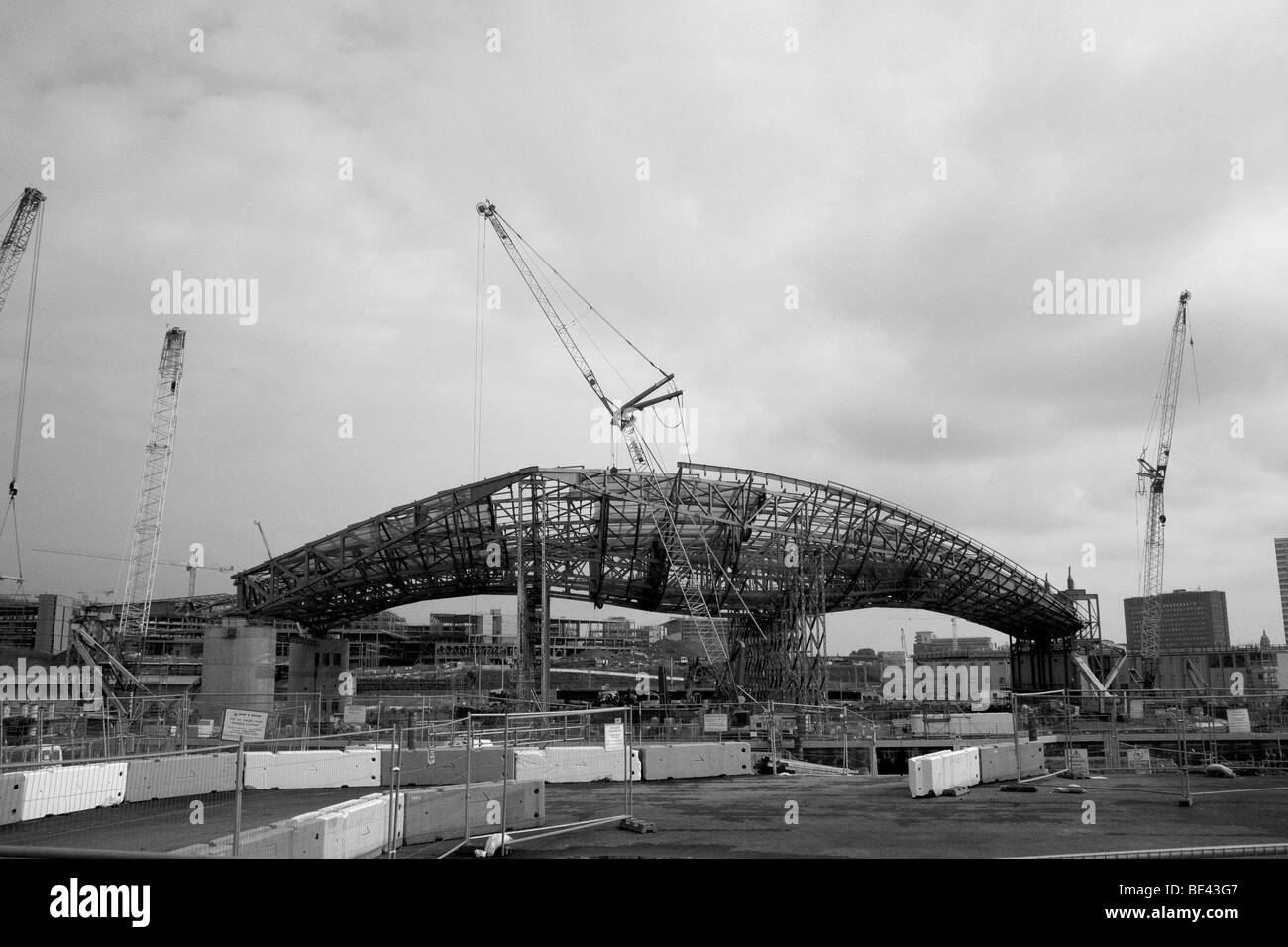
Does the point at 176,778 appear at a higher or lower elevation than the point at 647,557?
lower

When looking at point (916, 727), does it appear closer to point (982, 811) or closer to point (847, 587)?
point (847, 587)

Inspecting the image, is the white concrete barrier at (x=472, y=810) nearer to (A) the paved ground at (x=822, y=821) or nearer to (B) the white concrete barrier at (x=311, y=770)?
(A) the paved ground at (x=822, y=821)

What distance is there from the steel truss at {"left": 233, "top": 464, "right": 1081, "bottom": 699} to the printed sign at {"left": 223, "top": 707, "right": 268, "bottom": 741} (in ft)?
95.5

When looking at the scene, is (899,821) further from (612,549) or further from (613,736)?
(612,549)

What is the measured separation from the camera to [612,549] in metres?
60.1

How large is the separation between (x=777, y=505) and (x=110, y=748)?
42.5 m

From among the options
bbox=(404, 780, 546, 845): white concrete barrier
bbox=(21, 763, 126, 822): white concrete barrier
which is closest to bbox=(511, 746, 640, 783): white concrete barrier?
bbox=(404, 780, 546, 845): white concrete barrier

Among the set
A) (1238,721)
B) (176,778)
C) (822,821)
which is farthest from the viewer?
(1238,721)

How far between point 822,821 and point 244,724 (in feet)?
57.0
